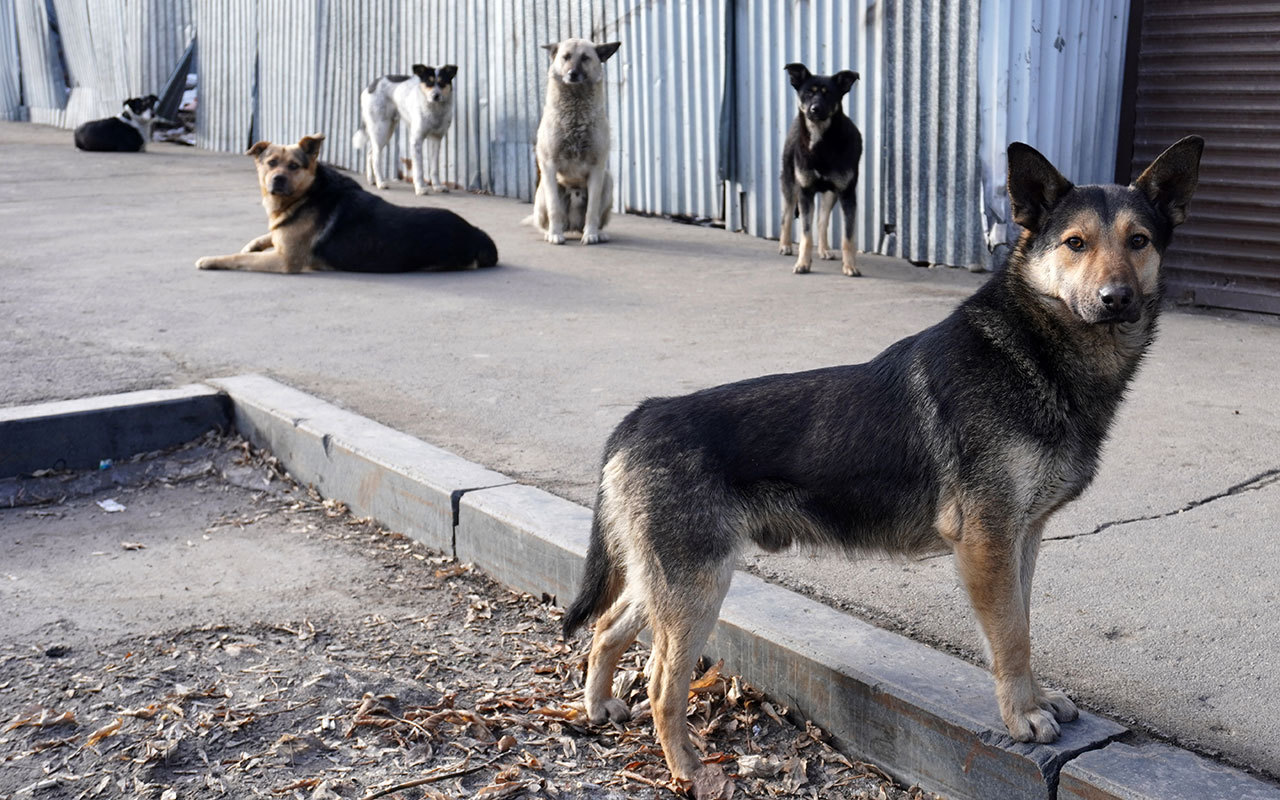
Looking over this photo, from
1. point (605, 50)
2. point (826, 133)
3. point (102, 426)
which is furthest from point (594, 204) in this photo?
point (102, 426)

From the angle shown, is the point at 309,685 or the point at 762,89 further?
the point at 762,89

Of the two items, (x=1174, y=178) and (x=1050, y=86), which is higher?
(x=1050, y=86)

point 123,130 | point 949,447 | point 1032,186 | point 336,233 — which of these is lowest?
point 949,447

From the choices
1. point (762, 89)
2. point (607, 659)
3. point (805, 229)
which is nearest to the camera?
point (607, 659)

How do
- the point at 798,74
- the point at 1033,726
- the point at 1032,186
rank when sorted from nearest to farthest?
the point at 1033,726 < the point at 1032,186 < the point at 798,74

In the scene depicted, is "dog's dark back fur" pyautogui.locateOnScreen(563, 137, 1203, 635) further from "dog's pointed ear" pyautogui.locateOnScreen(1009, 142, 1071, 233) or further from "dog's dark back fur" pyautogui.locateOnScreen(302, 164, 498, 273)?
"dog's dark back fur" pyautogui.locateOnScreen(302, 164, 498, 273)

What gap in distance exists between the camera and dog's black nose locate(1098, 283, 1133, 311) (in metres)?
2.98

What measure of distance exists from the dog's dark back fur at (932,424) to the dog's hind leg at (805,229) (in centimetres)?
650

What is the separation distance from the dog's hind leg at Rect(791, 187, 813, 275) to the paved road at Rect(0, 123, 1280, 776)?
0.53 feet

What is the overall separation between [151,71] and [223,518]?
19.0 metres

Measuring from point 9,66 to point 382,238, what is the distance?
20.6 metres

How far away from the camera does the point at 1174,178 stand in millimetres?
3242

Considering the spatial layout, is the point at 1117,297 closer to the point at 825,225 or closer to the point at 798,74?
the point at 798,74

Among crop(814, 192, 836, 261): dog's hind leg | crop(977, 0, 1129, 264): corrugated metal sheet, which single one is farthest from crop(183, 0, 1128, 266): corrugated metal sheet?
crop(814, 192, 836, 261): dog's hind leg
